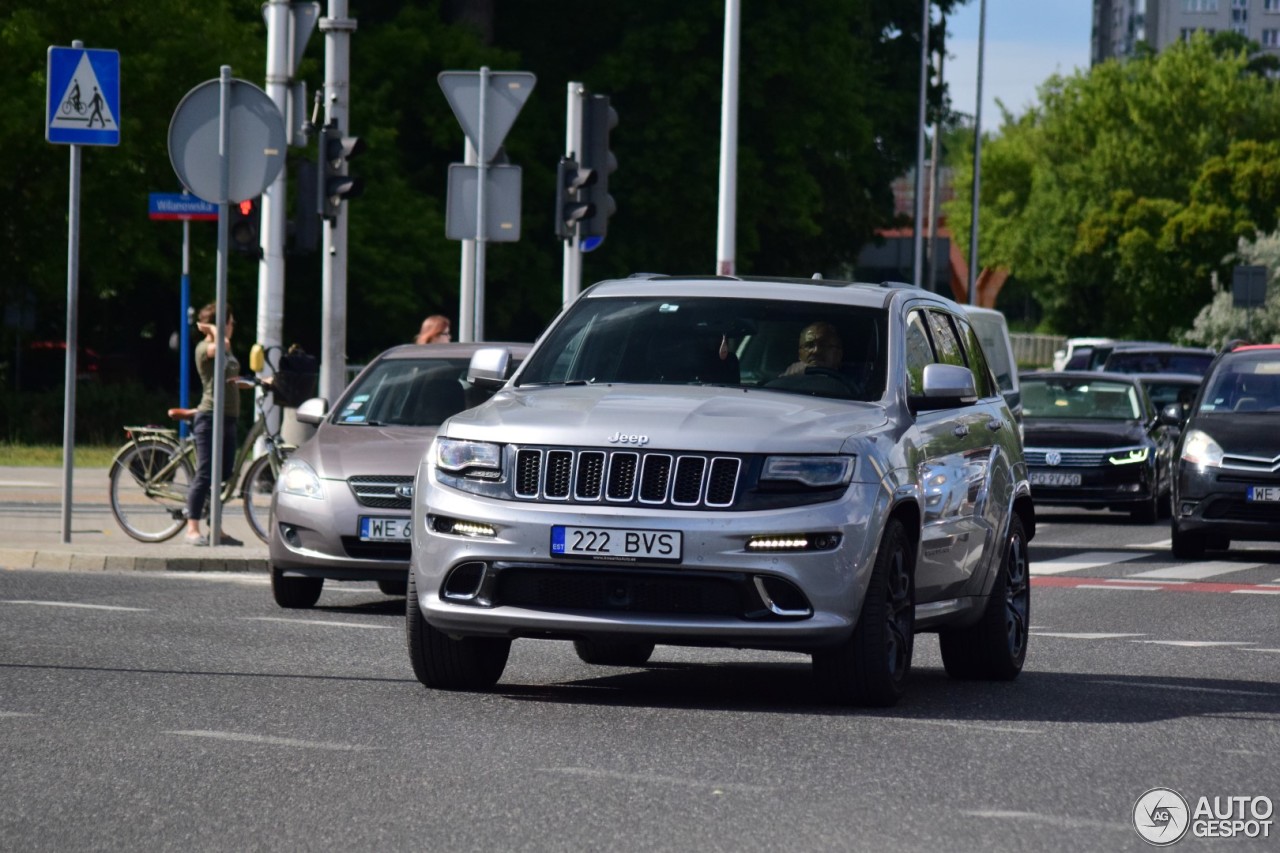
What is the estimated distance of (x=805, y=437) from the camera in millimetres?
9273

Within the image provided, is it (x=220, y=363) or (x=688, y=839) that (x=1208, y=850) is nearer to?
(x=688, y=839)

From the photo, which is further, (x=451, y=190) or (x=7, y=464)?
(x=7, y=464)

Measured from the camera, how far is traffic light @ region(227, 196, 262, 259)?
19128 mm

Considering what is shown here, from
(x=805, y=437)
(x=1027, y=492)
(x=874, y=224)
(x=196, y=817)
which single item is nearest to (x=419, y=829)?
(x=196, y=817)

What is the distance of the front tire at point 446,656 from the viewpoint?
32.2 feet

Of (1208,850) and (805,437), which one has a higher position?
(805,437)

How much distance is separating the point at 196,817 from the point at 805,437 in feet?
10.3

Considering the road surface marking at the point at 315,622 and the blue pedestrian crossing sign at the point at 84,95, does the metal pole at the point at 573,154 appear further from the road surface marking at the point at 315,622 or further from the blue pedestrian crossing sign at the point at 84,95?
the road surface marking at the point at 315,622

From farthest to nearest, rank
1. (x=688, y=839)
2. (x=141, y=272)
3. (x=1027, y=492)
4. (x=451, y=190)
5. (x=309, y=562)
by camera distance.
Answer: (x=141, y=272), (x=451, y=190), (x=309, y=562), (x=1027, y=492), (x=688, y=839)

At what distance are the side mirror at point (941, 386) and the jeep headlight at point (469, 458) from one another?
180 centimetres

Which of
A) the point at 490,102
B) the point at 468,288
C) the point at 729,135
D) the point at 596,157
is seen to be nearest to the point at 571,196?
the point at 596,157

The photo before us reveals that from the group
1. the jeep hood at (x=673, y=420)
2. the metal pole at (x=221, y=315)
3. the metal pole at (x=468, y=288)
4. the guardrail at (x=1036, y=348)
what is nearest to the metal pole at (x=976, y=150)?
the guardrail at (x=1036, y=348)

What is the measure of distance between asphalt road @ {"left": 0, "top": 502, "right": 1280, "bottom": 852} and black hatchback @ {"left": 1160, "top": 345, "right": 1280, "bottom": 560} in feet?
22.1
